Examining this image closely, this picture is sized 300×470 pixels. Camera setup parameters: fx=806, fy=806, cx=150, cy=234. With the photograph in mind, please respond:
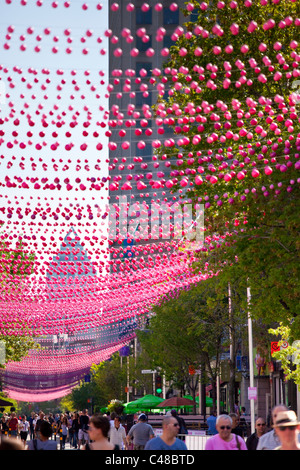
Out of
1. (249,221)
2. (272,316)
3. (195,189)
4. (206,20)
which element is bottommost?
(272,316)

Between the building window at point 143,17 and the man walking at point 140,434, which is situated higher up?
the building window at point 143,17

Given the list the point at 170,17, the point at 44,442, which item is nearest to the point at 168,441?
the point at 44,442

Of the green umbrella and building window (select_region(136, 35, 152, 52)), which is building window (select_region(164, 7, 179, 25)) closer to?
building window (select_region(136, 35, 152, 52))

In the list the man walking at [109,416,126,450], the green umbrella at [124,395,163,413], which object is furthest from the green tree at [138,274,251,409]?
the man walking at [109,416,126,450]

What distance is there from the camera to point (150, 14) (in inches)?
4026

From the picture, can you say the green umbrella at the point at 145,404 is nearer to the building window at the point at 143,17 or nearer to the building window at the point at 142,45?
the building window at the point at 142,45

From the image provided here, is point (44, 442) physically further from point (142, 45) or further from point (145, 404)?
point (142, 45)

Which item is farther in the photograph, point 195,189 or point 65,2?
point 195,189

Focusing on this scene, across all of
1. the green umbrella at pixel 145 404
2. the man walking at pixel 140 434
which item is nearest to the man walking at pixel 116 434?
the man walking at pixel 140 434

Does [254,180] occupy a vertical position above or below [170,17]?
below

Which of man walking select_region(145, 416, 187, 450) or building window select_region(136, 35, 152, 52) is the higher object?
building window select_region(136, 35, 152, 52)

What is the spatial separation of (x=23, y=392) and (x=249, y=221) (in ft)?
190
